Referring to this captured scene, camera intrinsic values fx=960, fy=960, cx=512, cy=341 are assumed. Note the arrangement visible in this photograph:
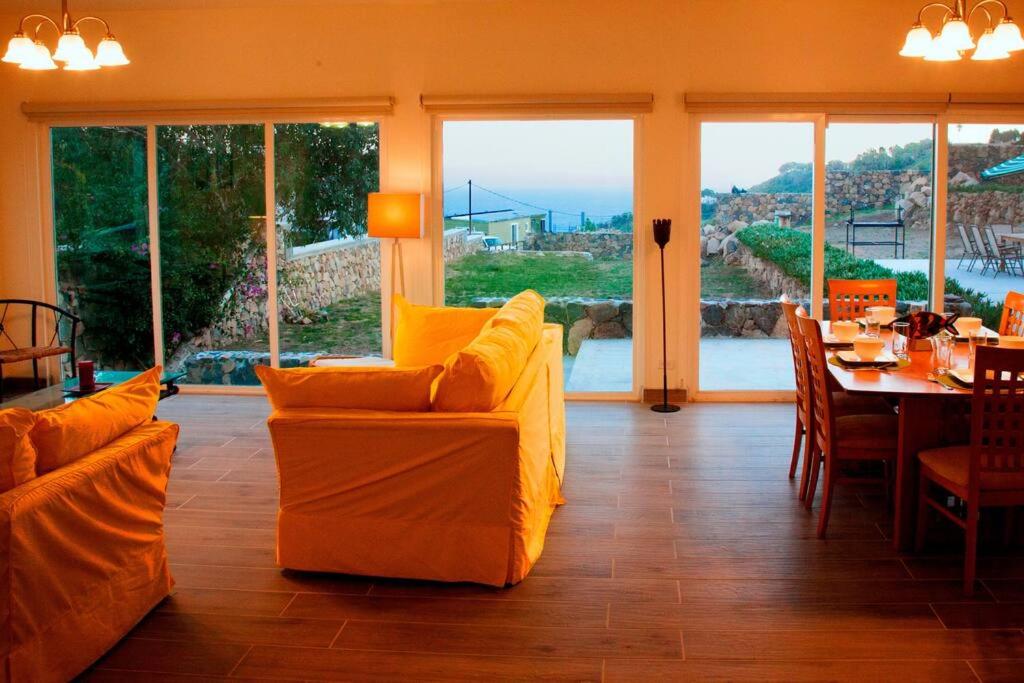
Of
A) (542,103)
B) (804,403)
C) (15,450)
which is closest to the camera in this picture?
(15,450)

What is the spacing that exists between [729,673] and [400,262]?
4765 mm

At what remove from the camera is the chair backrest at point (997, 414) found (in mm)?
3369

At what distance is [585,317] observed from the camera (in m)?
7.34

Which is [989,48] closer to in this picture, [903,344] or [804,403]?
[903,344]

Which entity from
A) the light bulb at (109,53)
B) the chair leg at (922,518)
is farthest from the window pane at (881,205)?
the light bulb at (109,53)

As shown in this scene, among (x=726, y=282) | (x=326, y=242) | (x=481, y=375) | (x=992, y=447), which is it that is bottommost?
(x=992, y=447)

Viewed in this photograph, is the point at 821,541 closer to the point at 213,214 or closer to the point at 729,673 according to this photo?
the point at 729,673

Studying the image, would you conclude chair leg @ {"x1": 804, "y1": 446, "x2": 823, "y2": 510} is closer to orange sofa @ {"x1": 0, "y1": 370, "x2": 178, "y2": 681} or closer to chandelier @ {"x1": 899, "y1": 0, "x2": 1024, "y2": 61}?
chandelier @ {"x1": 899, "y1": 0, "x2": 1024, "y2": 61}

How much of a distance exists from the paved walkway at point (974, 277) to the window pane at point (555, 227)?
1968 mm

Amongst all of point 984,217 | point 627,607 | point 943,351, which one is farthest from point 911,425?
point 984,217

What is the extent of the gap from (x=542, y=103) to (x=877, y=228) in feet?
8.61

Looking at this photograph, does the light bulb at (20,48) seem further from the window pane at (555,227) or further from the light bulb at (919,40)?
the light bulb at (919,40)

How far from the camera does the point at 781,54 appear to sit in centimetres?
681

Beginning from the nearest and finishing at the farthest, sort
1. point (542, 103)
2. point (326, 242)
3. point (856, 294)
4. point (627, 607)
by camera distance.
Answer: point (627, 607) < point (856, 294) < point (542, 103) < point (326, 242)
